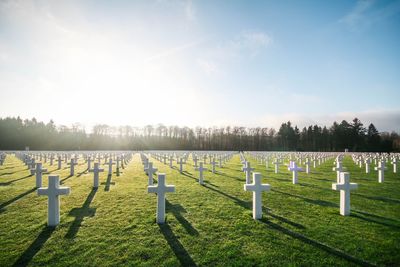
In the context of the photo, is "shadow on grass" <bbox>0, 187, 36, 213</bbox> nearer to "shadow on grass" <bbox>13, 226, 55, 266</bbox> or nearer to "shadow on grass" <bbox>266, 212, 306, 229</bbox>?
"shadow on grass" <bbox>13, 226, 55, 266</bbox>

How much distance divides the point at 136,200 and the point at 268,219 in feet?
13.1

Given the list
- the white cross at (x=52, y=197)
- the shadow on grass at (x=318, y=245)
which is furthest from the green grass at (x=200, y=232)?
the white cross at (x=52, y=197)

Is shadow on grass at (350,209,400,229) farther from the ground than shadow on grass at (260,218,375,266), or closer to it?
closer to it

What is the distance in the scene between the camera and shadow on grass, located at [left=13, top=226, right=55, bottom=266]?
3.51 metres

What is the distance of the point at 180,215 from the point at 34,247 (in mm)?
2944

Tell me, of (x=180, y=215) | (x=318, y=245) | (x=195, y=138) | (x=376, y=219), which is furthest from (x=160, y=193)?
(x=195, y=138)

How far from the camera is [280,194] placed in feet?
26.8

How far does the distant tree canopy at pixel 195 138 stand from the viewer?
69125mm

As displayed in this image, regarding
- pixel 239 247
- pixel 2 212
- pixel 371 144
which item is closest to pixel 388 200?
pixel 239 247

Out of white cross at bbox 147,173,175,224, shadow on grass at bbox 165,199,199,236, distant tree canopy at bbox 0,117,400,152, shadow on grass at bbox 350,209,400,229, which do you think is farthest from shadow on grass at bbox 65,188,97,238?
distant tree canopy at bbox 0,117,400,152

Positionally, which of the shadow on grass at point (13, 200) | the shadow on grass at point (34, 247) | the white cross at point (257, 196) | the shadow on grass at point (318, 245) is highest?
the white cross at point (257, 196)

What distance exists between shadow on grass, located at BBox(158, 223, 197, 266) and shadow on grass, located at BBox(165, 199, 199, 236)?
36 centimetres

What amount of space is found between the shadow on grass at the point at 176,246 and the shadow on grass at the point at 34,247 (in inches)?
84.0

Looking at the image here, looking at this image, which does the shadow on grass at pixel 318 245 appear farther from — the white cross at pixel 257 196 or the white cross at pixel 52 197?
the white cross at pixel 52 197
